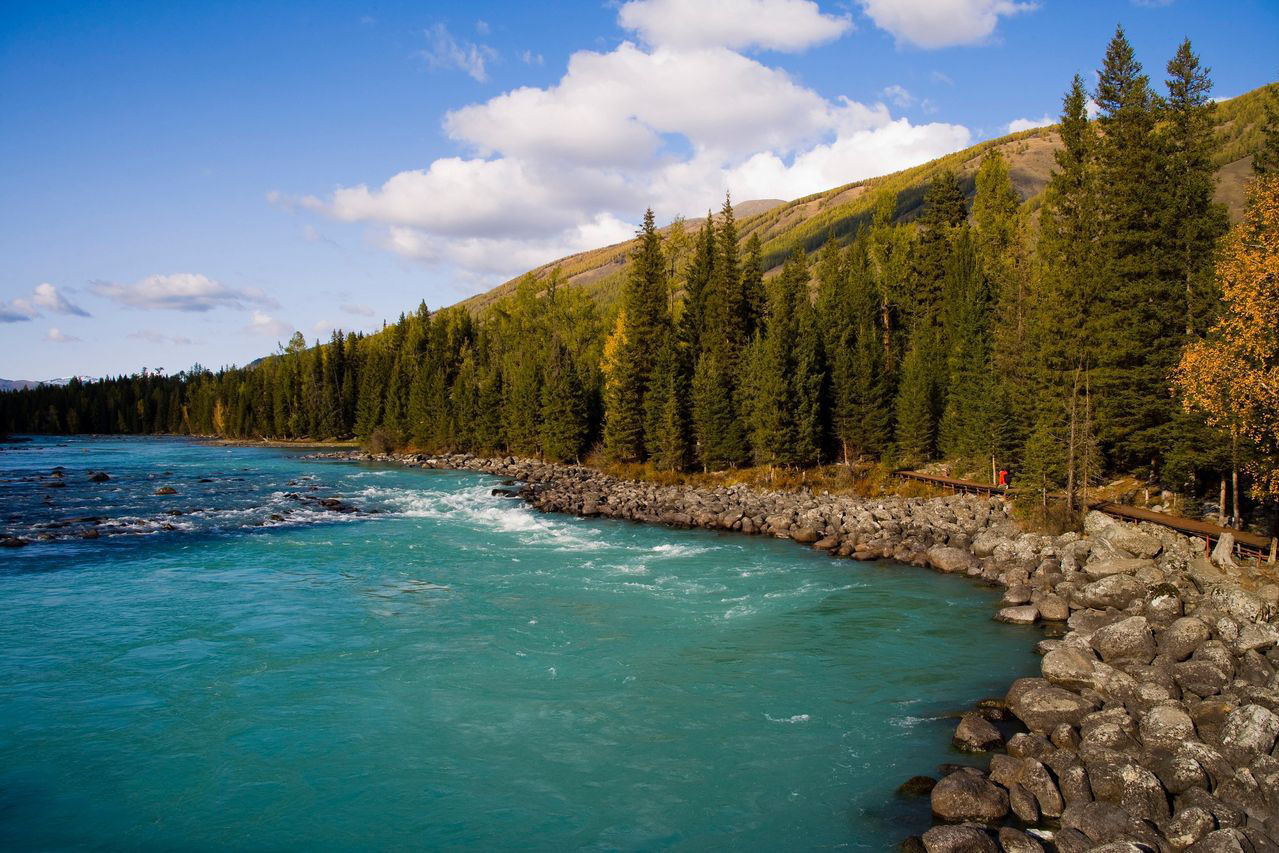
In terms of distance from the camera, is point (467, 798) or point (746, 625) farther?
point (746, 625)

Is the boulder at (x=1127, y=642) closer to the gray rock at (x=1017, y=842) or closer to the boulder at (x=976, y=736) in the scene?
the boulder at (x=976, y=736)

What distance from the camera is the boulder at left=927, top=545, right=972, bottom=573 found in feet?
92.4

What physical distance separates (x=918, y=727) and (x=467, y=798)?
901 cm

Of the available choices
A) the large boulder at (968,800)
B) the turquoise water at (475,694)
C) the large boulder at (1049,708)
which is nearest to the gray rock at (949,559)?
the turquoise water at (475,694)

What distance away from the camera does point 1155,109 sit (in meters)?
33.4

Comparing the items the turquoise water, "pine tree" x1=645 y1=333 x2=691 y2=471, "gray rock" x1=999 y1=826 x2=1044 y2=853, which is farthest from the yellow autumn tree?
"pine tree" x1=645 y1=333 x2=691 y2=471

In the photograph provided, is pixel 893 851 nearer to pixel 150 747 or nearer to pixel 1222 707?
pixel 1222 707

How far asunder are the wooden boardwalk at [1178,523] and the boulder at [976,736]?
14550 millimetres

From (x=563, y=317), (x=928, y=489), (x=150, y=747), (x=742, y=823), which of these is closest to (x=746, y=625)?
(x=742, y=823)

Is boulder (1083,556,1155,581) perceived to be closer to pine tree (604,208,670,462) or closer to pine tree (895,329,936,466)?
pine tree (895,329,936,466)

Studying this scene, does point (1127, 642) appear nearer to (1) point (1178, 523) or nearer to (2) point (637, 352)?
(1) point (1178, 523)

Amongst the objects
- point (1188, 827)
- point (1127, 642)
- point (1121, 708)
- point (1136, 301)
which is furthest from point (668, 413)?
point (1188, 827)

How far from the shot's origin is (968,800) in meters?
11.8

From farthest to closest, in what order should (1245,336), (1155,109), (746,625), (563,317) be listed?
(563,317)
(1155,109)
(746,625)
(1245,336)
